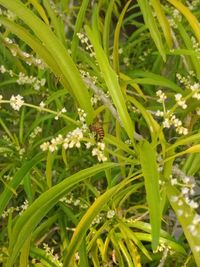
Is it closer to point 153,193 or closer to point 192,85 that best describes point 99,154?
point 153,193

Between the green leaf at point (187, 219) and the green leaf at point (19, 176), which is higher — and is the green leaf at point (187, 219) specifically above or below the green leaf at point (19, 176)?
below

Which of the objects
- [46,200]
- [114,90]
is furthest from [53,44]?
[46,200]

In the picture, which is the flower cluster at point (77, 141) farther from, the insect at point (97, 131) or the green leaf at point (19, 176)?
the green leaf at point (19, 176)

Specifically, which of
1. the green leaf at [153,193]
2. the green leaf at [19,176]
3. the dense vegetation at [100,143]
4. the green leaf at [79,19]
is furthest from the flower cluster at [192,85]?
the green leaf at [19,176]

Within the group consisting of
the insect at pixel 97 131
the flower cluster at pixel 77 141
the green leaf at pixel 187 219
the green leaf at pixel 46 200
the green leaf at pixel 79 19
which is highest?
the green leaf at pixel 79 19

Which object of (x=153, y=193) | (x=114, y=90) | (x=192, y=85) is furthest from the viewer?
(x=192, y=85)

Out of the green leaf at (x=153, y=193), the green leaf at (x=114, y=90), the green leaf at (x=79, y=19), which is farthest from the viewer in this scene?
the green leaf at (x=79, y=19)

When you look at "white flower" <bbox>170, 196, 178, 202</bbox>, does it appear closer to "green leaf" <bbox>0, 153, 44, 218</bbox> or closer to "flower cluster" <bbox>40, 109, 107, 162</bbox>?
"flower cluster" <bbox>40, 109, 107, 162</bbox>

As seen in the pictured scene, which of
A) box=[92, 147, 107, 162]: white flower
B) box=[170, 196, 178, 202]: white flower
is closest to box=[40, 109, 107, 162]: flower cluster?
box=[92, 147, 107, 162]: white flower

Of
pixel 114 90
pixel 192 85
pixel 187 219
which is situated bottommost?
pixel 187 219
